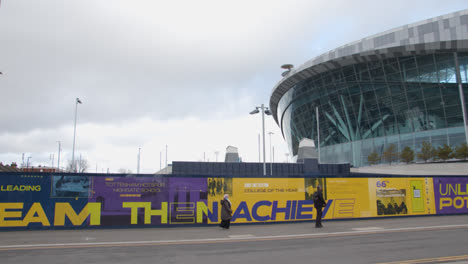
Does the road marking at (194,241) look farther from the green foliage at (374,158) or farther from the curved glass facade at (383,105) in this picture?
the curved glass facade at (383,105)

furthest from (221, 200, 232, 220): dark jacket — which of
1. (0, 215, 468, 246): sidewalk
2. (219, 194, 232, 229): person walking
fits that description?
(0, 215, 468, 246): sidewalk

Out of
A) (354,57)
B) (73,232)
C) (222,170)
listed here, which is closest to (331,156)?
(354,57)

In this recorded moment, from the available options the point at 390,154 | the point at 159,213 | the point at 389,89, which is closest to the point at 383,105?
the point at 389,89

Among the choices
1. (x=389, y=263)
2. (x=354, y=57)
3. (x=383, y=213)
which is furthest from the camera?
(x=354, y=57)

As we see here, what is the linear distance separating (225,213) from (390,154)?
130ft

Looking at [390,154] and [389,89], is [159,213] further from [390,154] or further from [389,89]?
[389,89]

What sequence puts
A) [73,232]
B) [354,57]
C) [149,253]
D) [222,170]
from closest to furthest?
[149,253], [73,232], [222,170], [354,57]

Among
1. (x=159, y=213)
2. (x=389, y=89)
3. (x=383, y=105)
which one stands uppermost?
(x=389, y=89)

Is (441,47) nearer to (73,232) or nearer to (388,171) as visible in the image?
(388,171)

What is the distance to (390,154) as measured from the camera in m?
48.2

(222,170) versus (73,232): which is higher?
(222,170)

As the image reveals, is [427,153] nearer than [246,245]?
No

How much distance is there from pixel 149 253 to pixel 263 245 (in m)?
3.15

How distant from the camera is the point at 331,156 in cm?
6197
